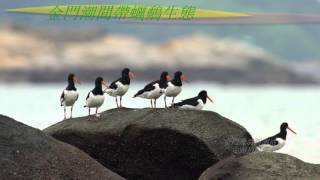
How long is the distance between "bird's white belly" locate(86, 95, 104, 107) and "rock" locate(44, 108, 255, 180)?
1976 mm

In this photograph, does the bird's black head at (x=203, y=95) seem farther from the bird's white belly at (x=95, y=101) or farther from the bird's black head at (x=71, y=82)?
the bird's black head at (x=71, y=82)

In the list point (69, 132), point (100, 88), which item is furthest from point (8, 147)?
point (100, 88)

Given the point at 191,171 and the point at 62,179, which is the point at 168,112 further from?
the point at 62,179

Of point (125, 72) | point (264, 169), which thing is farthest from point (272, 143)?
point (264, 169)

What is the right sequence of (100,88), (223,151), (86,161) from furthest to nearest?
(100,88), (223,151), (86,161)

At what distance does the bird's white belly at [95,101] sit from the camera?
1831cm

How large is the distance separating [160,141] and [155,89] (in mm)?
3596

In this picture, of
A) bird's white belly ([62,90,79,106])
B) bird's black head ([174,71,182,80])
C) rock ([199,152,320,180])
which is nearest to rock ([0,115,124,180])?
rock ([199,152,320,180])

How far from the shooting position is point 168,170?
15.8 metres

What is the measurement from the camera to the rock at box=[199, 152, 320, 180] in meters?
11.9

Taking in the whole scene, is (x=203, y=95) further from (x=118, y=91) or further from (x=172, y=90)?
(x=118, y=91)

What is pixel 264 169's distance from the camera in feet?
39.4

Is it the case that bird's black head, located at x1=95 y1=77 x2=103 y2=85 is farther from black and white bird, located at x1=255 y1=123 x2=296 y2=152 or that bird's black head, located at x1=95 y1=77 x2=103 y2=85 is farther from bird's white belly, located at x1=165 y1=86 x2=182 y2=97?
black and white bird, located at x1=255 y1=123 x2=296 y2=152

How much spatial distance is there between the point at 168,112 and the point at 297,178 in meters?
4.36
